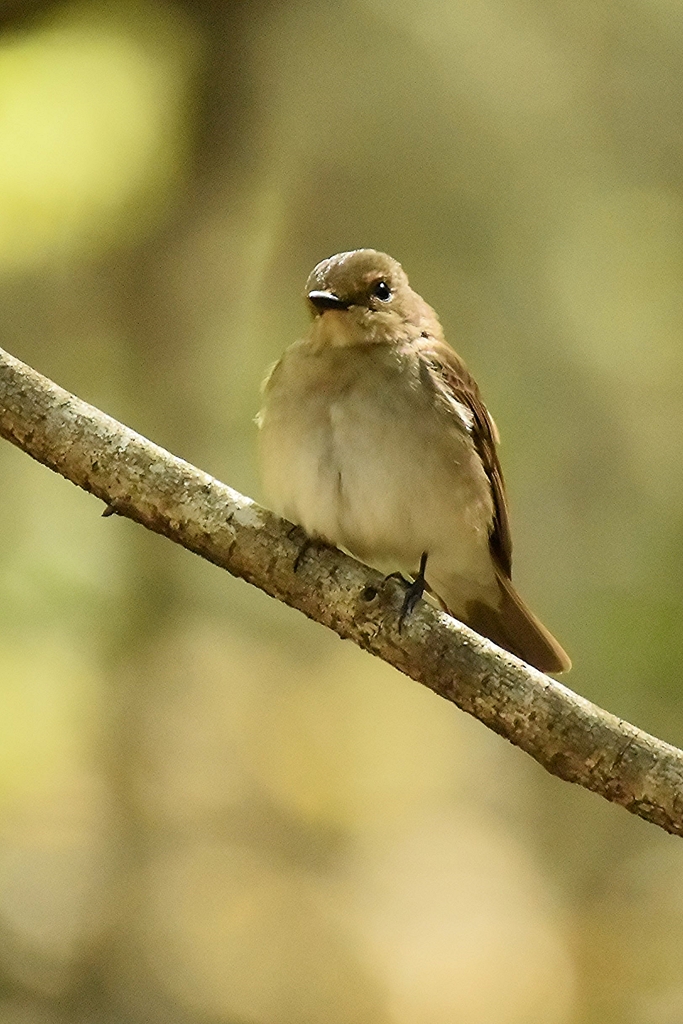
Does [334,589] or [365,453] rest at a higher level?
[365,453]

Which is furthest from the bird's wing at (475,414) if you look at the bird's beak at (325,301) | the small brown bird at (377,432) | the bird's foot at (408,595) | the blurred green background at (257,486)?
the blurred green background at (257,486)

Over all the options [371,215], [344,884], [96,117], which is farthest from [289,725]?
[96,117]

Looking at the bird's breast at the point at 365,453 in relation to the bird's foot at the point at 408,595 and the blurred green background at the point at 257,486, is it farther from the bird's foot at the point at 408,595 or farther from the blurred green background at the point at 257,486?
the blurred green background at the point at 257,486

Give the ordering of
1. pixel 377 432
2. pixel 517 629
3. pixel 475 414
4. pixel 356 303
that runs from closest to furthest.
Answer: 1. pixel 377 432
2. pixel 356 303
3. pixel 475 414
4. pixel 517 629

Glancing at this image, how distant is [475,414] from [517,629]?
1.75 ft

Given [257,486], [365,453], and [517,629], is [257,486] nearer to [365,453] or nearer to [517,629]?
[517,629]

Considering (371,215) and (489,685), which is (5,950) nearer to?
(489,685)

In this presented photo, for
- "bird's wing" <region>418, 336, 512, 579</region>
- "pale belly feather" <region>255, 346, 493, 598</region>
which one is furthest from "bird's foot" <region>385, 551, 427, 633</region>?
"bird's wing" <region>418, 336, 512, 579</region>

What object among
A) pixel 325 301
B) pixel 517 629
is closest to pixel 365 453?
pixel 325 301

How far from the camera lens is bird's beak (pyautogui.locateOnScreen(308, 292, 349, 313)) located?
253cm

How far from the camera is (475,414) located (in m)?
2.71

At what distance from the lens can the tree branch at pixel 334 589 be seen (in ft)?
6.81

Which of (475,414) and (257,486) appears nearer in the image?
(475,414)

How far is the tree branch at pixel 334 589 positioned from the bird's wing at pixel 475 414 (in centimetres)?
52
